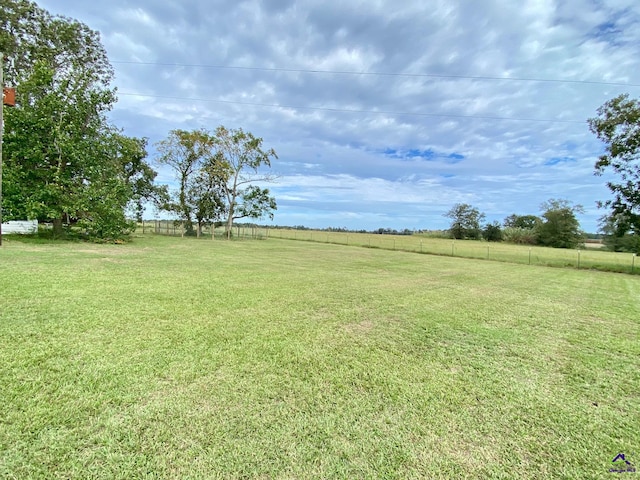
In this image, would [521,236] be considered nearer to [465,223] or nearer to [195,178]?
[465,223]

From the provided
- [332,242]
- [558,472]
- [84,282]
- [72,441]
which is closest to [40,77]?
[84,282]

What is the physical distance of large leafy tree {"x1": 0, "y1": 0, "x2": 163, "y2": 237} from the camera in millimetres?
10680

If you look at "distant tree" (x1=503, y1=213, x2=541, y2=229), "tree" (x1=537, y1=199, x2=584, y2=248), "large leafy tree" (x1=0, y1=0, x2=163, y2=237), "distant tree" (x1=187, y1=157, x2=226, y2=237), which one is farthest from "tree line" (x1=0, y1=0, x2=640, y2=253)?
"distant tree" (x1=503, y1=213, x2=541, y2=229)

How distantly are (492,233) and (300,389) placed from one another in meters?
51.8

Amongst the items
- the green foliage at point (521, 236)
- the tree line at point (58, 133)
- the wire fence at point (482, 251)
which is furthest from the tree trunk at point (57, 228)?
the green foliage at point (521, 236)

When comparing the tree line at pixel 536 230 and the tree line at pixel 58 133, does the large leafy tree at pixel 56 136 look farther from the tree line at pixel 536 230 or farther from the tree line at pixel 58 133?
the tree line at pixel 536 230

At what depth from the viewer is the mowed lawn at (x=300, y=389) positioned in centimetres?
158

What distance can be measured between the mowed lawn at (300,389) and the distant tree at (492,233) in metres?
46.6

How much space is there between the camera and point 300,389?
2273mm

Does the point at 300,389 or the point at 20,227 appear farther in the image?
the point at 20,227

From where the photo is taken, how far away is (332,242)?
25953 millimetres

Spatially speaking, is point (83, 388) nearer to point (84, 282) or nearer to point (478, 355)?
point (478, 355)

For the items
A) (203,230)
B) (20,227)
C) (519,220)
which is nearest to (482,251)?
(203,230)

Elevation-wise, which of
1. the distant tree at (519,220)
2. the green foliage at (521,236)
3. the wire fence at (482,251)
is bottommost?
the wire fence at (482,251)
